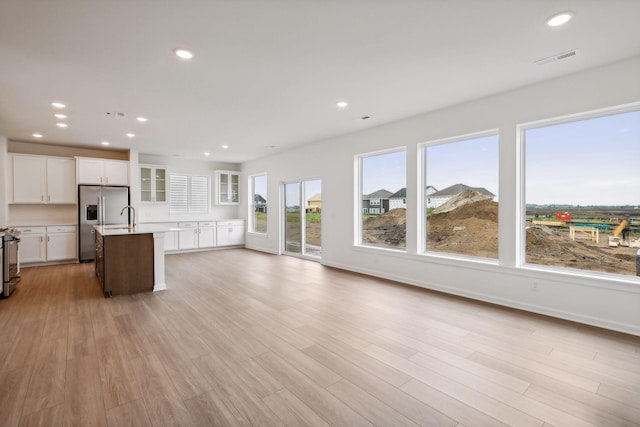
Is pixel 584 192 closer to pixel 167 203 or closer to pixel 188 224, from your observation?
pixel 188 224

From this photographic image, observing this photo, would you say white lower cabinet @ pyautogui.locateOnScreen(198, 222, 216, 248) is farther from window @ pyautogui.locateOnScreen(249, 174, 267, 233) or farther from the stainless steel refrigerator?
the stainless steel refrigerator

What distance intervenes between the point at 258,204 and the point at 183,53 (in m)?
6.51

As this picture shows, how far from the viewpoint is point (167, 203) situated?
27.7ft

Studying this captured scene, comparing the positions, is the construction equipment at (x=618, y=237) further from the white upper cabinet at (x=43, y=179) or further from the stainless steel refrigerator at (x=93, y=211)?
the white upper cabinet at (x=43, y=179)

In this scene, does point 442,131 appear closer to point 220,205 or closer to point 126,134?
point 126,134

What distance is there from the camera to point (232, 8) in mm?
2195

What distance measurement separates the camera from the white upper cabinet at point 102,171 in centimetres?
682

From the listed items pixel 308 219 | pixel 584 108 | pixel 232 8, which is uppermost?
pixel 232 8

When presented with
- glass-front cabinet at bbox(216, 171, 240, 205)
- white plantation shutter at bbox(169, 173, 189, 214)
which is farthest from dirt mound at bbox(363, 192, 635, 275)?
white plantation shutter at bbox(169, 173, 189, 214)

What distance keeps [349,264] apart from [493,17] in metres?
4.56

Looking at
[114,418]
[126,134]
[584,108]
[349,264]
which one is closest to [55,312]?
[114,418]

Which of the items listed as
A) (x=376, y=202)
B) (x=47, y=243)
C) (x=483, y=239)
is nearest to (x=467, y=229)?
(x=483, y=239)

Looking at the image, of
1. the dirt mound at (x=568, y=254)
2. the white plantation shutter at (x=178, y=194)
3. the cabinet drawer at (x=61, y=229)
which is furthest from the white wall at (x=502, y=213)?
the cabinet drawer at (x=61, y=229)

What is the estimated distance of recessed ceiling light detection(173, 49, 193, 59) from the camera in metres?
2.78
